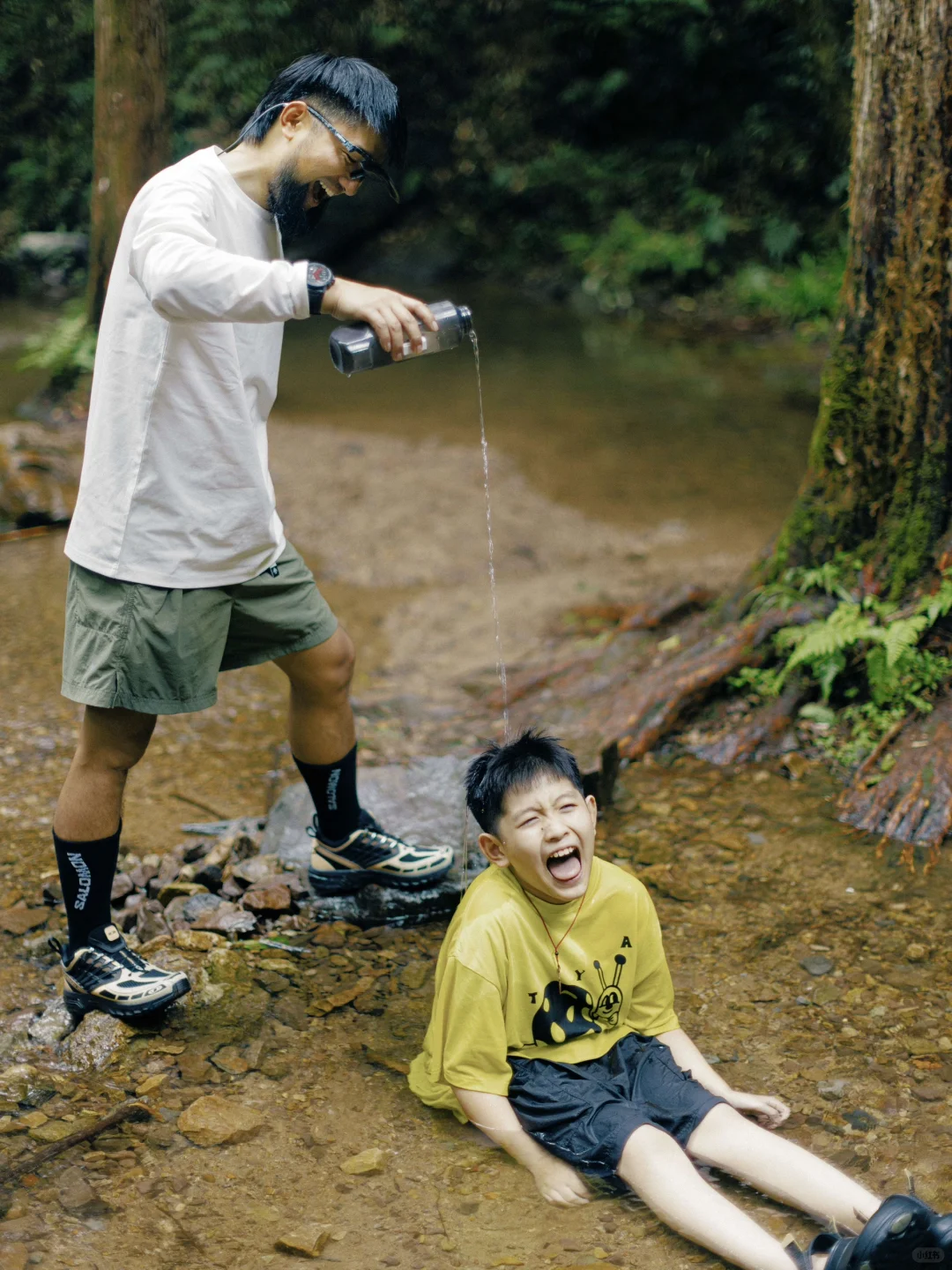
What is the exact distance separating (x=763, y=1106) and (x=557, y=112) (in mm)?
15543

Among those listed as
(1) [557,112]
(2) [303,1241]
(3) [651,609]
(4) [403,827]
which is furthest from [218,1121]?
(1) [557,112]

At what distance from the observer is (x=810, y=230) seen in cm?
1396

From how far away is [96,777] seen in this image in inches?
116

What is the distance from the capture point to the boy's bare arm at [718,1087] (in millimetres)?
2619

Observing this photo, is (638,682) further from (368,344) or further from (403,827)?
(368,344)

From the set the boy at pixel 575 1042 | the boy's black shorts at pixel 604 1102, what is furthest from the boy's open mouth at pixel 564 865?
the boy's black shorts at pixel 604 1102

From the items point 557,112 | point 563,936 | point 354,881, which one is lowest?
point 354,881

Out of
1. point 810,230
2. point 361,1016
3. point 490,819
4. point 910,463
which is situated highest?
point 810,230

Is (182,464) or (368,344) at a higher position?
(368,344)

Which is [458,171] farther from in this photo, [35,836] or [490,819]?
[490,819]

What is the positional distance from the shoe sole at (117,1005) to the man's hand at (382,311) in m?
1.65

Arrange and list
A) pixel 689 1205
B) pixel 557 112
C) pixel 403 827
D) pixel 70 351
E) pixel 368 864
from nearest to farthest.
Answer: pixel 689 1205 → pixel 368 864 → pixel 403 827 → pixel 70 351 → pixel 557 112

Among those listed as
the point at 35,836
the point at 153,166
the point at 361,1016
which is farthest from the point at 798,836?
the point at 153,166

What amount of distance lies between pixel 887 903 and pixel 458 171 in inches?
565
